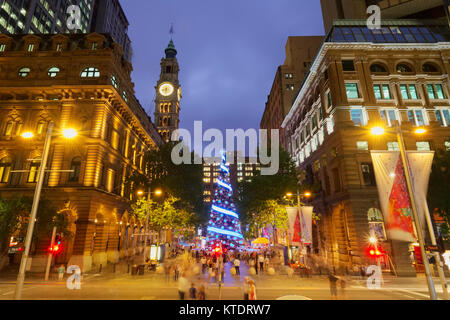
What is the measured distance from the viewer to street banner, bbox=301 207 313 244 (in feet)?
83.8

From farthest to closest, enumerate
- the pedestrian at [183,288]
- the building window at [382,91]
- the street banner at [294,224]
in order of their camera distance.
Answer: the building window at [382,91] → the street banner at [294,224] → the pedestrian at [183,288]

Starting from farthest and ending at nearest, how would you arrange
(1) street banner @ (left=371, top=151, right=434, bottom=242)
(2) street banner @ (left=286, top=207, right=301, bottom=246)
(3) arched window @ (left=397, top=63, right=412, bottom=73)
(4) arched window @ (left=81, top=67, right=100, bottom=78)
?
(3) arched window @ (left=397, top=63, right=412, bottom=73) < (4) arched window @ (left=81, top=67, right=100, bottom=78) < (2) street banner @ (left=286, top=207, right=301, bottom=246) < (1) street banner @ (left=371, top=151, right=434, bottom=242)

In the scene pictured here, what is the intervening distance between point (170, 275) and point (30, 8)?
8328 cm

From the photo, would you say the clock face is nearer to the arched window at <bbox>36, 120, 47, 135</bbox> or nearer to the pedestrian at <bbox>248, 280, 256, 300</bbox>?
the arched window at <bbox>36, 120, 47, 135</bbox>

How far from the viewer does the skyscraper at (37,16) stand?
2406 inches

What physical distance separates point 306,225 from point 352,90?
20582 mm

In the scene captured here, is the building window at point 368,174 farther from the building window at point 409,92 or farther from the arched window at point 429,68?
the arched window at point 429,68

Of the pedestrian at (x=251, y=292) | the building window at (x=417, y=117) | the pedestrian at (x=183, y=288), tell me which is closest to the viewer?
the pedestrian at (x=251, y=292)

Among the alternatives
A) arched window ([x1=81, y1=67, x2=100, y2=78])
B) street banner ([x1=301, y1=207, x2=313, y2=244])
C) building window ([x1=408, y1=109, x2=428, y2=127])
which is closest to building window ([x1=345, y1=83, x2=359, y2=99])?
building window ([x1=408, y1=109, x2=428, y2=127])

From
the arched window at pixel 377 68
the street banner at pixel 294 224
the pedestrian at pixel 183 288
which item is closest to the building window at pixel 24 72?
the pedestrian at pixel 183 288

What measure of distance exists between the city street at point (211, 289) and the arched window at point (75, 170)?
39.8 ft

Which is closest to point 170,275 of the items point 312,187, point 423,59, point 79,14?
point 312,187

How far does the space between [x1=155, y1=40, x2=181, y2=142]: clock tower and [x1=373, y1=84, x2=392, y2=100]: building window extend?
66.1 metres

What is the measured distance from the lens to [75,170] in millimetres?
32719
